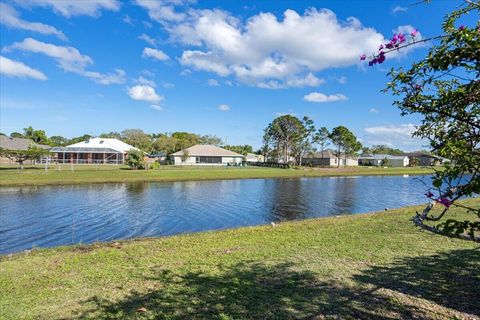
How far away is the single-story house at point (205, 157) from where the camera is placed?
69.7 meters

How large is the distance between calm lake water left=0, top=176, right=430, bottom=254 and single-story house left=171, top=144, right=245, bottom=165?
4008cm

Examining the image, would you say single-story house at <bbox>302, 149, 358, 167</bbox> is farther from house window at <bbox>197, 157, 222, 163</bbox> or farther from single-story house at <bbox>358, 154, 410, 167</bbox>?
house window at <bbox>197, 157, 222, 163</bbox>

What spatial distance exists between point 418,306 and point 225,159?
227ft

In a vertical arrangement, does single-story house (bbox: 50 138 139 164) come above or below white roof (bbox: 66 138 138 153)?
below

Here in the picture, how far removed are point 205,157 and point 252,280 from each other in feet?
216

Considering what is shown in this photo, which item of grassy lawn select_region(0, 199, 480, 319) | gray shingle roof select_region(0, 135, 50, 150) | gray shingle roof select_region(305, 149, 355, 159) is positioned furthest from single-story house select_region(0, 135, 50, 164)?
gray shingle roof select_region(305, 149, 355, 159)

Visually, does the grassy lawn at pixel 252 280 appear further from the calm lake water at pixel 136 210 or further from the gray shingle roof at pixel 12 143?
the gray shingle roof at pixel 12 143

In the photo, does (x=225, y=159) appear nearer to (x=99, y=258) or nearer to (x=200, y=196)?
(x=200, y=196)

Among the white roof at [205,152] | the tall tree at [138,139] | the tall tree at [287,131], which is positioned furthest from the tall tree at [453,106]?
the tall tree at [138,139]

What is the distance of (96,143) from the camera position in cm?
6594

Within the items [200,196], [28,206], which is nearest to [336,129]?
[200,196]

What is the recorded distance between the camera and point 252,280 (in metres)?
6.23

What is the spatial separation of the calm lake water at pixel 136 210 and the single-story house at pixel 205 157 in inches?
1578

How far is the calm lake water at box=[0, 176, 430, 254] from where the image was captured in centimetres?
1401
